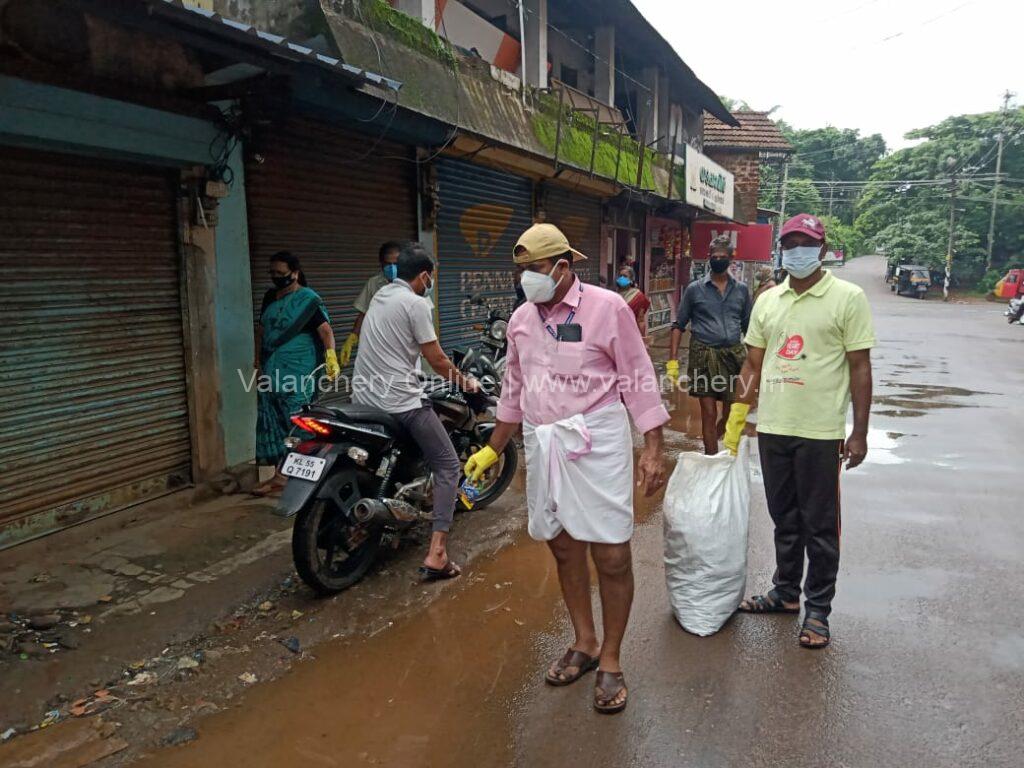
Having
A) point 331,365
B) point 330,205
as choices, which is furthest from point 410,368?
point 330,205

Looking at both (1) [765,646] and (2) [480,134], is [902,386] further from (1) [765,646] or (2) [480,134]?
(1) [765,646]

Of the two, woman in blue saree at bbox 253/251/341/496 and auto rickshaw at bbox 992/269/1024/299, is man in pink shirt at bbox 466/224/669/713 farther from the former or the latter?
auto rickshaw at bbox 992/269/1024/299

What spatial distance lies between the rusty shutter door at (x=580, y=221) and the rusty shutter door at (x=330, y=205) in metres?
4.23

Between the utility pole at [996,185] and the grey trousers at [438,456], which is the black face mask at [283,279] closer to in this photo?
the grey trousers at [438,456]

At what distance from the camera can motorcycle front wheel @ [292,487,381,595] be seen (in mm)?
3580

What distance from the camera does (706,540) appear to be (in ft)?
10.6

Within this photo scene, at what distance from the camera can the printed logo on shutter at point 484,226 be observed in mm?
9227

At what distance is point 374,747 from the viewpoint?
2555mm

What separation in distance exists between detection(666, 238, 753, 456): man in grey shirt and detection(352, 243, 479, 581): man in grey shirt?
232 centimetres

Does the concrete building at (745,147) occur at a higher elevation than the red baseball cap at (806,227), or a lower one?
higher

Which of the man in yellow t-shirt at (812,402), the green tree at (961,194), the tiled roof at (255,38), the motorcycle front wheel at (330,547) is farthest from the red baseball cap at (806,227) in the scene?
the green tree at (961,194)

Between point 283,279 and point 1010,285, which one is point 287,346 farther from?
point 1010,285

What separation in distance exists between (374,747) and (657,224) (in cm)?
1758

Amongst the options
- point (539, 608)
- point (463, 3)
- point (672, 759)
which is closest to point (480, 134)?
point (463, 3)
